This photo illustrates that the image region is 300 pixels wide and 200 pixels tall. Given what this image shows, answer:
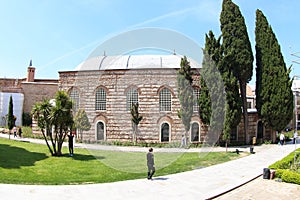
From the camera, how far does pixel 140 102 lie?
2611 centimetres

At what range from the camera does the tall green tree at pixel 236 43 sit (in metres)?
26.2

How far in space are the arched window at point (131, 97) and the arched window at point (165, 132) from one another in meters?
3.67

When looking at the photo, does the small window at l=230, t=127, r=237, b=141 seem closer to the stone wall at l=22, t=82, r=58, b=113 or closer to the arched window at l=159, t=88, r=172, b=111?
the arched window at l=159, t=88, r=172, b=111

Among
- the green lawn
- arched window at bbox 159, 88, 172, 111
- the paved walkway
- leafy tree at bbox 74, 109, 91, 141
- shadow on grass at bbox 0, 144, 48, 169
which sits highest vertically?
arched window at bbox 159, 88, 172, 111

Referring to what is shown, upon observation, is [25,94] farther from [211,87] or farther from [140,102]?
[211,87]

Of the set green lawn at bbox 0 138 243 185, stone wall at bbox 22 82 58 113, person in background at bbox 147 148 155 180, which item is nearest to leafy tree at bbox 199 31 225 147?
green lawn at bbox 0 138 243 185

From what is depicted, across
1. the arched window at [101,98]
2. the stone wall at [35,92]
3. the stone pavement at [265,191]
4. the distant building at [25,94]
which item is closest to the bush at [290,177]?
the stone pavement at [265,191]

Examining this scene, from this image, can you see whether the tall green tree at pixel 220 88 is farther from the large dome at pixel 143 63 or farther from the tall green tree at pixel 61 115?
the tall green tree at pixel 61 115

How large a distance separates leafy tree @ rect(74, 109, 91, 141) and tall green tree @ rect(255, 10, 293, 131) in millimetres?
17368

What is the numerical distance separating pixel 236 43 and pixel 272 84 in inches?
220

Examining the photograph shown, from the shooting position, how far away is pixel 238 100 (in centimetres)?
2528

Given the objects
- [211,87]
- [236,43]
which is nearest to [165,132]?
[211,87]

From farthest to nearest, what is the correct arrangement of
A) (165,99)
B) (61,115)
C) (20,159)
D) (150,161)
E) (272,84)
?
(272,84) < (165,99) < (61,115) < (20,159) < (150,161)

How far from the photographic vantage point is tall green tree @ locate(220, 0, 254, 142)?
2619 cm
